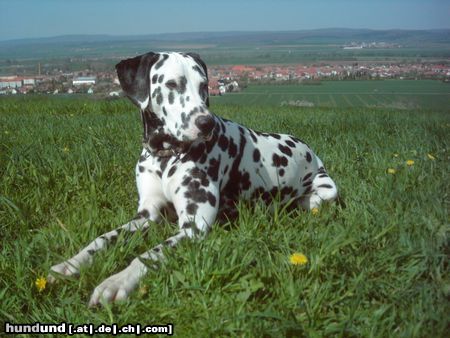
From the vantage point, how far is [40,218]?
397 cm

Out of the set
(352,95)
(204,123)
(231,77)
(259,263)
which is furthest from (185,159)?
(352,95)

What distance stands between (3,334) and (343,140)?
17.8ft

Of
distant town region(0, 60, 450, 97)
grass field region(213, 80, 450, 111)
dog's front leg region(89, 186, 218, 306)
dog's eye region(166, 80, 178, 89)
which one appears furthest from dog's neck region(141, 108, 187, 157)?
grass field region(213, 80, 450, 111)

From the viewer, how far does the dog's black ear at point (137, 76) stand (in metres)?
3.63

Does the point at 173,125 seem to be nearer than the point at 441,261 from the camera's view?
No

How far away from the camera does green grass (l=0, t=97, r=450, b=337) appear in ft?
7.69

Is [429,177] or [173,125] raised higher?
[173,125]

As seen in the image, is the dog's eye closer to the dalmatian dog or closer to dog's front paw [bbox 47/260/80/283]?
the dalmatian dog

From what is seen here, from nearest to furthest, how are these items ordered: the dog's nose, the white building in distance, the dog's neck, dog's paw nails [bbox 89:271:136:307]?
dog's paw nails [bbox 89:271:136:307] < the dog's nose < the dog's neck < the white building in distance

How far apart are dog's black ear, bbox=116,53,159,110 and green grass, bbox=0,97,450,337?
1057 millimetres

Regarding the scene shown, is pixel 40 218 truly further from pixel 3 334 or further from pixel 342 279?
pixel 342 279

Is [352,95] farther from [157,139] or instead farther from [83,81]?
[157,139]

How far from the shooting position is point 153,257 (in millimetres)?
2979

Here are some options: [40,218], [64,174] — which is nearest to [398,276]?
[40,218]
